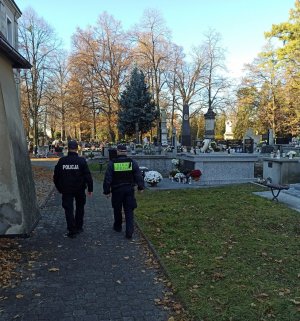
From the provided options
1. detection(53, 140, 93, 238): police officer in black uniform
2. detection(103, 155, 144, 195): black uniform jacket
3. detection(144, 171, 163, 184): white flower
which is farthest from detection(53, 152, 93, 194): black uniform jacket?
detection(144, 171, 163, 184): white flower

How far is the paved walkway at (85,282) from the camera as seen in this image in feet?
13.9

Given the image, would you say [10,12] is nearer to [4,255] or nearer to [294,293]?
[4,255]

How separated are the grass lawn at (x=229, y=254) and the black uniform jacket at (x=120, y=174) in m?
1.16

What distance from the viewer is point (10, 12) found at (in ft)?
105

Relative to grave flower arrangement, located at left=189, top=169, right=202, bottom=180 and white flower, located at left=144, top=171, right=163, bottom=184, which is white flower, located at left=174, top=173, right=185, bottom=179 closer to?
grave flower arrangement, located at left=189, top=169, right=202, bottom=180

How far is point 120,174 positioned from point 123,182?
0.56 feet

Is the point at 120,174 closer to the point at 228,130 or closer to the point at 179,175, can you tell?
the point at 179,175

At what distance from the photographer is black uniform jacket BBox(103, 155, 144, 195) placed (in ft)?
24.9

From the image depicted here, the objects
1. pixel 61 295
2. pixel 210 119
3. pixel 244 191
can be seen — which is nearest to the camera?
pixel 61 295

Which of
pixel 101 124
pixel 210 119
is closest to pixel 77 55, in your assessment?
pixel 101 124

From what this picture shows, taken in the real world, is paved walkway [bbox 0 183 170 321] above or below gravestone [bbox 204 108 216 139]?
below

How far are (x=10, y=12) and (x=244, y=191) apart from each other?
1074 inches

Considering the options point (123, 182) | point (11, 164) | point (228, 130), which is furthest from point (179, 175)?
point (228, 130)

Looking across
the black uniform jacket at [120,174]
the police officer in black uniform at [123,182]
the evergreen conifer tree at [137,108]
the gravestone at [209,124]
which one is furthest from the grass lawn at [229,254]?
the evergreen conifer tree at [137,108]
